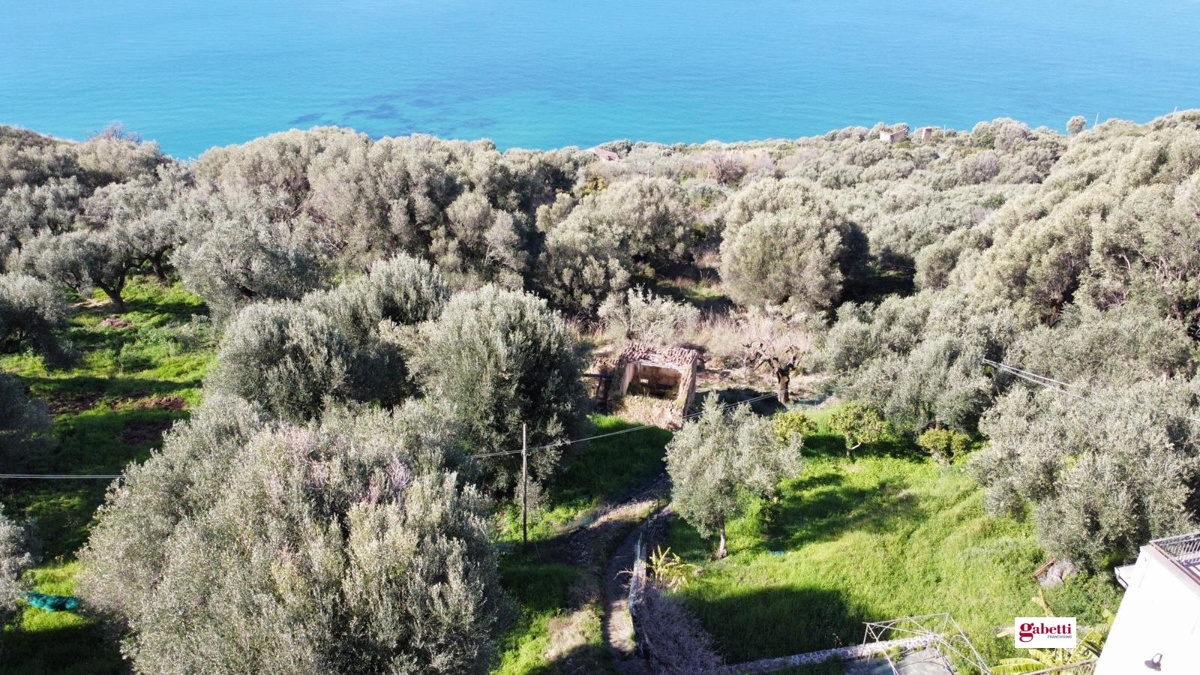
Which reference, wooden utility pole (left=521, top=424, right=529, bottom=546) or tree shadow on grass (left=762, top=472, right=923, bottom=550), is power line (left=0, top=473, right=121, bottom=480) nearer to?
wooden utility pole (left=521, top=424, right=529, bottom=546)

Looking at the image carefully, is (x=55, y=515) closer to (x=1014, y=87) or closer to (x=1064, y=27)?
(x=1014, y=87)

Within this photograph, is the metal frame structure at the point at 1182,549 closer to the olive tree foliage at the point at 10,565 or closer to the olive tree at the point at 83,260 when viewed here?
the olive tree foliage at the point at 10,565

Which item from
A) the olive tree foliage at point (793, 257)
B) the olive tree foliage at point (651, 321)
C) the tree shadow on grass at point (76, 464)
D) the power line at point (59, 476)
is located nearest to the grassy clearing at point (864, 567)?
the olive tree foliage at point (651, 321)

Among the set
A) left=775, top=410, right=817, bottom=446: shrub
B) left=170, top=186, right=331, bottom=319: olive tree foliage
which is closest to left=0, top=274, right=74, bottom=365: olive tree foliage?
left=170, top=186, right=331, bottom=319: olive tree foliage

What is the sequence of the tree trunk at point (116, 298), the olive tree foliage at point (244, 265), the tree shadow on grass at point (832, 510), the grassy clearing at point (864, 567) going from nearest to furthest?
the grassy clearing at point (864, 567) < the tree shadow on grass at point (832, 510) < the olive tree foliage at point (244, 265) < the tree trunk at point (116, 298)

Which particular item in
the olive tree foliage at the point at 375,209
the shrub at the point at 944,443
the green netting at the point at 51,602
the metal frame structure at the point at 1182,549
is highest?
the olive tree foliage at the point at 375,209

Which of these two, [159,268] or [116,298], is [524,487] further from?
Result: [159,268]
